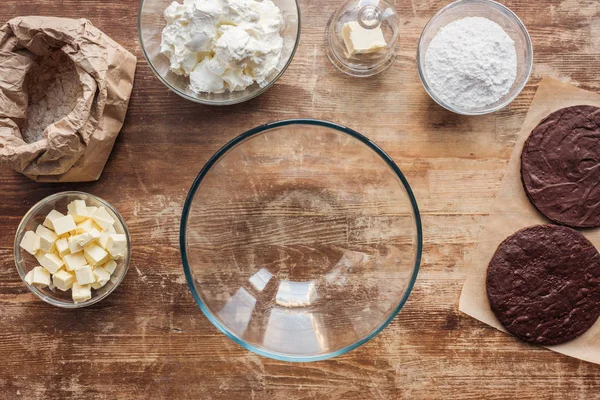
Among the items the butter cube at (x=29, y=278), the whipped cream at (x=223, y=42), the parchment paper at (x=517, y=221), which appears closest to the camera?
the whipped cream at (x=223, y=42)

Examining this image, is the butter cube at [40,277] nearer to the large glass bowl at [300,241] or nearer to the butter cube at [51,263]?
the butter cube at [51,263]

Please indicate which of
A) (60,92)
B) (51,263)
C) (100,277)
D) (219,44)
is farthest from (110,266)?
(219,44)

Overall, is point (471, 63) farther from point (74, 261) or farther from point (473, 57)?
point (74, 261)

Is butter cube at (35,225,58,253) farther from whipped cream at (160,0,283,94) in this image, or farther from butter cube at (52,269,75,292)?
whipped cream at (160,0,283,94)

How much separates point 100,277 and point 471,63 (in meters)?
1.09

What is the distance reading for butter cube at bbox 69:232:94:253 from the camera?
1237 mm

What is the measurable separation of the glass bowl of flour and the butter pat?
114mm

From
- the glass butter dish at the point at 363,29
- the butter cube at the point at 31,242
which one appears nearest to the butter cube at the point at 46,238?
the butter cube at the point at 31,242

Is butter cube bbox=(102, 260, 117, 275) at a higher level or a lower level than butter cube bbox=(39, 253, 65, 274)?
lower

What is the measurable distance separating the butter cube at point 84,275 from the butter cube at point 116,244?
2.6 inches

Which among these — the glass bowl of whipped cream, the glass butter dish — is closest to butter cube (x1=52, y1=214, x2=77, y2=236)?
the glass bowl of whipped cream

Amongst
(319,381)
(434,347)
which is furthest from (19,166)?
(434,347)

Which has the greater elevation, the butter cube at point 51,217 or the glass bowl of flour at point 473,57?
the glass bowl of flour at point 473,57

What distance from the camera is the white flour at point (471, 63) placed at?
128cm
